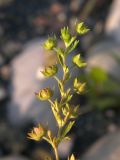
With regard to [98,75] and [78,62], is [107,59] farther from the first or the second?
[78,62]

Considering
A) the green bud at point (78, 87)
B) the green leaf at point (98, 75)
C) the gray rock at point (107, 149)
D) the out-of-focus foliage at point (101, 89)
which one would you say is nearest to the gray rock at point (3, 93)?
the out-of-focus foliage at point (101, 89)

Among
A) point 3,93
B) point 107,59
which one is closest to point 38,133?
point 107,59

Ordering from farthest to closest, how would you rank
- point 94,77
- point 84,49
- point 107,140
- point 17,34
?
1. point 17,34
2. point 84,49
3. point 94,77
4. point 107,140

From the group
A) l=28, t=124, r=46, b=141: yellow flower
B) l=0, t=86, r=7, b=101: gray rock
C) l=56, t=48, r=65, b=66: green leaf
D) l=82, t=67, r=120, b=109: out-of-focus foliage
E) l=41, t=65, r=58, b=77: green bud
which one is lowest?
l=82, t=67, r=120, b=109: out-of-focus foliage

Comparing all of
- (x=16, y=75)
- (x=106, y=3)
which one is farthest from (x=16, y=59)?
(x=106, y=3)

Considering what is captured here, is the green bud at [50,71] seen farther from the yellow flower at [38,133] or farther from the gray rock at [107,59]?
the gray rock at [107,59]

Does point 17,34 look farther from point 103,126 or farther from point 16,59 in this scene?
point 103,126

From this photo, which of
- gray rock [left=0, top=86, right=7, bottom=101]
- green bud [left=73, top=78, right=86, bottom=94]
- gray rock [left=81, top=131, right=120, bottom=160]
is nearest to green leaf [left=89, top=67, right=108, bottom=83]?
gray rock [left=81, top=131, right=120, bottom=160]

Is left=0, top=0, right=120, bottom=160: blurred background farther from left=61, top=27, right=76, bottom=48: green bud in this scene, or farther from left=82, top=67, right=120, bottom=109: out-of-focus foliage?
left=61, top=27, right=76, bottom=48: green bud
